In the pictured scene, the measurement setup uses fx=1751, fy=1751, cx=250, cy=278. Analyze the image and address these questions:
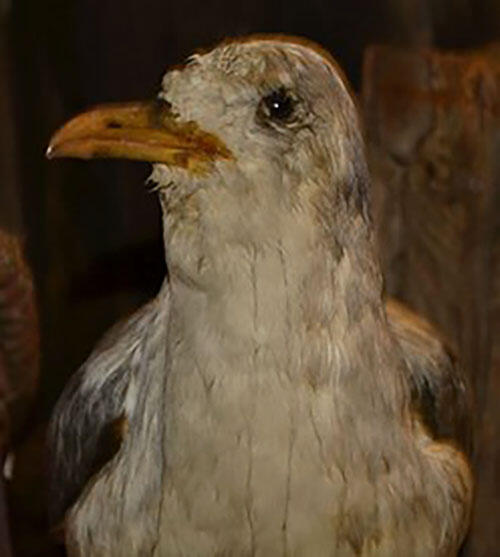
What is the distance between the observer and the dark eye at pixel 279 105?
133 centimetres

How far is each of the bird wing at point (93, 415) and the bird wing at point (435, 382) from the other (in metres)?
0.24

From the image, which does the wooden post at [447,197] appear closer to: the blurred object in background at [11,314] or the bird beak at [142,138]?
the blurred object in background at [11,314]

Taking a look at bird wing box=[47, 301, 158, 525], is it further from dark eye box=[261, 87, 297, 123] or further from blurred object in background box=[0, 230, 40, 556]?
dark eye box=[261, 87, 297, 123]

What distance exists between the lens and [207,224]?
1330mm

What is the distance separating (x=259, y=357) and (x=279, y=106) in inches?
8.0

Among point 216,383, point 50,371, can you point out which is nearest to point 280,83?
point 216,383

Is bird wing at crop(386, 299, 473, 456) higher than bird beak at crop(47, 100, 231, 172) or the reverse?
the reverse

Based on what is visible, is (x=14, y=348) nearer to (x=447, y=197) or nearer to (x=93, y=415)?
(x=93, y=415)

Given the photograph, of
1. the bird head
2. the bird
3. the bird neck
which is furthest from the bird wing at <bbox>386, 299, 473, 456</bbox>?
the bird head

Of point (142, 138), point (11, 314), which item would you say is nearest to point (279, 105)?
point (142, 138)

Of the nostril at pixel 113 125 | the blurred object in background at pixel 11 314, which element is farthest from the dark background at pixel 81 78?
the nostril at pixel 113 125

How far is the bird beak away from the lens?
1.33m

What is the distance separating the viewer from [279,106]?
1.34 meters

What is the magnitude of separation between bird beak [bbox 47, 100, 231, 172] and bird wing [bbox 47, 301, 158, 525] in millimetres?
229
